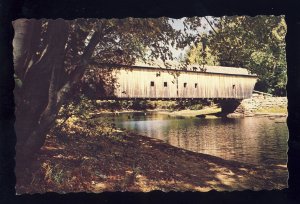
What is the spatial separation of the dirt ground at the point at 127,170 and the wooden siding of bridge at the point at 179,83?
1.46 m

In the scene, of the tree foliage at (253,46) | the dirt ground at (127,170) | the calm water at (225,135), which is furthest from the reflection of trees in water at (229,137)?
the tree foliage at (253,46)

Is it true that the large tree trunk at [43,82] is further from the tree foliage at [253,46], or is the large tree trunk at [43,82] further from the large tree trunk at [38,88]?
the tree foliage at [253,46]

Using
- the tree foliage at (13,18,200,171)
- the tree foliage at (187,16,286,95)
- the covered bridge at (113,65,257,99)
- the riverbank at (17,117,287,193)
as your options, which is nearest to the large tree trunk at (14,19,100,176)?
the tree foliage at (13,18,200,171)

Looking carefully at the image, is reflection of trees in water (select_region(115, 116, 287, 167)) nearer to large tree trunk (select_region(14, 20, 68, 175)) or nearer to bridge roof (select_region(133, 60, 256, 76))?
bridge roof (select_region(133, 60, 256, 76))

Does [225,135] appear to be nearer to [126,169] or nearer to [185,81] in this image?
[185,81]

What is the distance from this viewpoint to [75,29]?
7.71m

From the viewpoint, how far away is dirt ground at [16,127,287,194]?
658 cm

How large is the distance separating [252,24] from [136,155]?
4.27m

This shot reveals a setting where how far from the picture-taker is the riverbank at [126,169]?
658 centimetres

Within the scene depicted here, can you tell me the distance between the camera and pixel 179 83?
321 inches

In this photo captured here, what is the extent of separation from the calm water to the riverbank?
0.89 ft

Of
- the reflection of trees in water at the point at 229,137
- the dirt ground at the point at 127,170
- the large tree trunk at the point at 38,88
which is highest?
the large tree trunk at the point at 38,88

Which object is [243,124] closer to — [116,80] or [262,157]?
[262,157]

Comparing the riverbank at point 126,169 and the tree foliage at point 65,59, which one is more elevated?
the tree foliage at point 65,59
